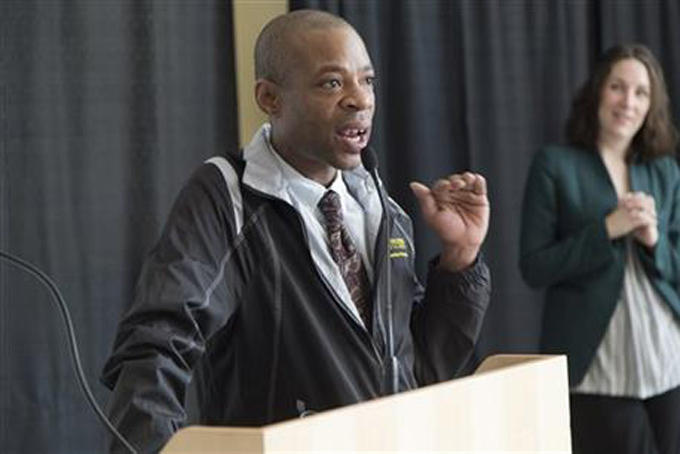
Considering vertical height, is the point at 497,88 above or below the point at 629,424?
above

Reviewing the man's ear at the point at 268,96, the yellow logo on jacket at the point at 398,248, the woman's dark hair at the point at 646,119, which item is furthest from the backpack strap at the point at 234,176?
the woman's dark hair at the point at 646,119

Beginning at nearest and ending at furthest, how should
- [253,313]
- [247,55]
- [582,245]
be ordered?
[253,313] < [582,245] < [247,55]

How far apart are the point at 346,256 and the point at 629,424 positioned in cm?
150

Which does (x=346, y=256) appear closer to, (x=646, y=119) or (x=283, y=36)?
(x=283, y=36)

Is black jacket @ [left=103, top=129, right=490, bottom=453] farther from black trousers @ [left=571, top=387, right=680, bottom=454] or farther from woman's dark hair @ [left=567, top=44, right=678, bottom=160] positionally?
woman's dark hair @ [left=567, top=44, right=678, bottom=160]

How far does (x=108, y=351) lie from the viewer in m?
3.64

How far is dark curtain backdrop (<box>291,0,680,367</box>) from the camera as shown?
412 cm

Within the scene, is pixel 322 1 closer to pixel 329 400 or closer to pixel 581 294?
pixel 581 294

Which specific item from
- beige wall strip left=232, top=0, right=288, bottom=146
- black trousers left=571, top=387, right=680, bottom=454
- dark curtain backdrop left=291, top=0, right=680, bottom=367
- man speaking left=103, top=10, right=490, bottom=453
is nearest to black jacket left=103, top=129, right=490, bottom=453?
man speaking left=103, top=10, right=490, bottom=453

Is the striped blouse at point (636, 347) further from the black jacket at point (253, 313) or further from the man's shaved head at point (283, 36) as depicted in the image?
the man's shaved head at point (283, 36)

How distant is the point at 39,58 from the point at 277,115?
1.61 metres

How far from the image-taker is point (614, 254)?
339 cm

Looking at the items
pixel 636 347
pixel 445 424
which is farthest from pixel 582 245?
pixel 445 424

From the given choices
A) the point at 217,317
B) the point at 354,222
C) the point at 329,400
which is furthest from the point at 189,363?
the point at 354,222
